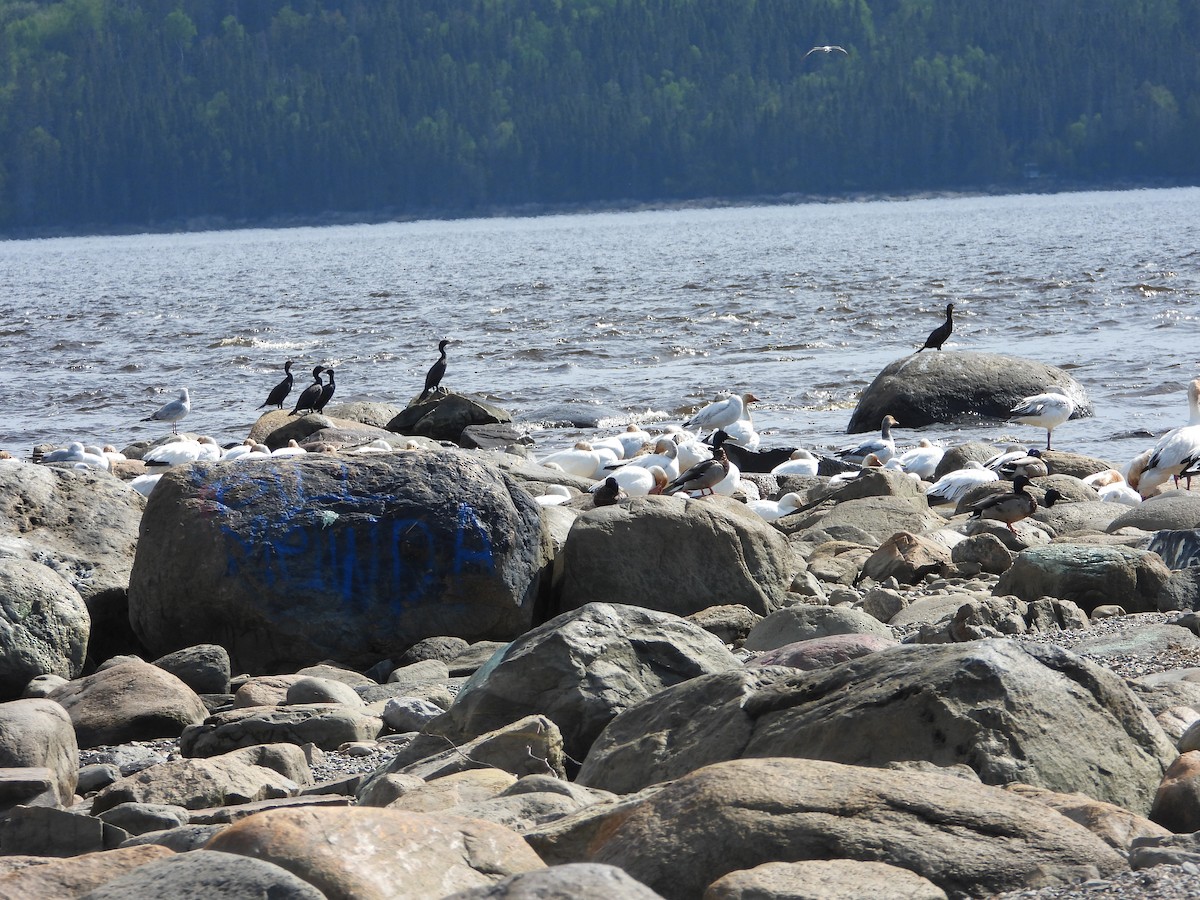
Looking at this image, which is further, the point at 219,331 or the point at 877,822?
the point at 219,331

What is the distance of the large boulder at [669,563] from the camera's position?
24.7 feet

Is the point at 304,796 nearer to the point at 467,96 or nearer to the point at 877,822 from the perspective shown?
the point at 877,822

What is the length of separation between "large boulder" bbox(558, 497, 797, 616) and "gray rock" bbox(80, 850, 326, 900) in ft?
14.6

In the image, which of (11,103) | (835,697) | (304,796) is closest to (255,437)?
(304,796)

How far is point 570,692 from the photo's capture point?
17.0ft

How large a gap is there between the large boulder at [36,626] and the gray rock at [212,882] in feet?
12.3

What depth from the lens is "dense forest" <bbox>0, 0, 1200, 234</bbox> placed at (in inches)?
4700

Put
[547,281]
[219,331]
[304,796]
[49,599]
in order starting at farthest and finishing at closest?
[547,281] → [219,331] → [49,599] → [304,796]

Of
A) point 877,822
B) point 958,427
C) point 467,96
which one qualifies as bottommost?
point 958,427

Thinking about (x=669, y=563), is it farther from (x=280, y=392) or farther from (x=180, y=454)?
(x=280, y=392)

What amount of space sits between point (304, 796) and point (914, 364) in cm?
1320

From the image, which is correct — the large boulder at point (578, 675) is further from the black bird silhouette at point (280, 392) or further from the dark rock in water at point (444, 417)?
the black bird silhouette at point (280, 392)

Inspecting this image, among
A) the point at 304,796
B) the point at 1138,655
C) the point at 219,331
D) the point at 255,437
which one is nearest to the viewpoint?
the point at 304,796

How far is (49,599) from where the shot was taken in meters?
6.76
